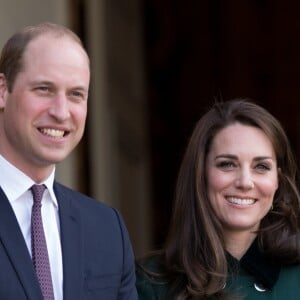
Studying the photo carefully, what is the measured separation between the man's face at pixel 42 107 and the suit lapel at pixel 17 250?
14 cm

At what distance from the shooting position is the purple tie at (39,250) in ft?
9.61

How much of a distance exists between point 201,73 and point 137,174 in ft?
3.08

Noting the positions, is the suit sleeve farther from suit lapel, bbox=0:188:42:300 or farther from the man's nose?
the man's nose

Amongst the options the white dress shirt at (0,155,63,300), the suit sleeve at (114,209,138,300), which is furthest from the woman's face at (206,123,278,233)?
the white dress shirt at (0,155,63,300)

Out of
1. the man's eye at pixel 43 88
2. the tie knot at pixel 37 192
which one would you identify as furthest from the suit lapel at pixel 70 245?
the man's eye at pixel 43 88

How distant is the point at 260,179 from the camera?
3613 mm

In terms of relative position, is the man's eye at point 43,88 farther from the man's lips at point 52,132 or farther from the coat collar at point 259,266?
the coat collar at point 259,266

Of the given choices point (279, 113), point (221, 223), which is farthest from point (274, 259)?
point (279, 113)

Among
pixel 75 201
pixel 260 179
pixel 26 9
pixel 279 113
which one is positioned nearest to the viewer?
pixel 75 201

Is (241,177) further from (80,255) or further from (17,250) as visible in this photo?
(17,250)

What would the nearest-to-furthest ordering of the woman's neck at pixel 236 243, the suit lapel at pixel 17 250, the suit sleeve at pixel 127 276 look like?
the suit lapel at pixel 17 250, the suit sleeve at pixel 127 276, the woman's neck at pixel 236 243

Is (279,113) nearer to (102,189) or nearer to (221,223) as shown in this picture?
(102,189)

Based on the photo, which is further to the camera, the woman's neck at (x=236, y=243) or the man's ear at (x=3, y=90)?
the woman's neck at (x=236, y=243)

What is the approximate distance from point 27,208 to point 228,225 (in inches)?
35.1
